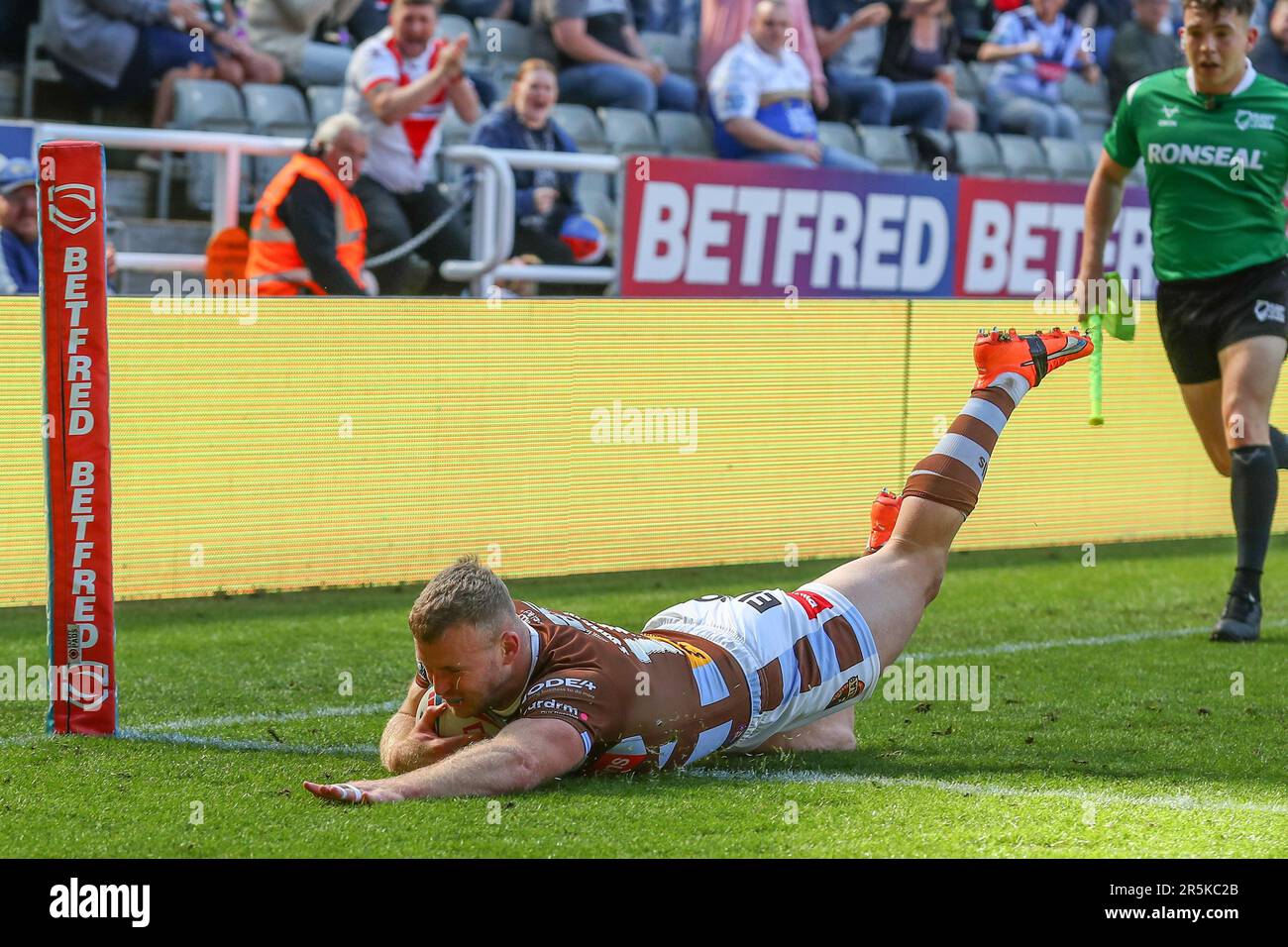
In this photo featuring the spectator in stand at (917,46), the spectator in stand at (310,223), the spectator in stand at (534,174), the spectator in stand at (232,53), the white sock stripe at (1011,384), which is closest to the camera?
the white sock stripe at (1011,384)

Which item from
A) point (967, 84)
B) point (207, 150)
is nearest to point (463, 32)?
point (207, 150)

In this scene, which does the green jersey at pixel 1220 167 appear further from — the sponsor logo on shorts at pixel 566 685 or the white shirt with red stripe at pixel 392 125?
the white shirt with red stripe at pixel 392 125

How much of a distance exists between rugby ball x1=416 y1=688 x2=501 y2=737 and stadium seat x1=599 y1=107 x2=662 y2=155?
8.64 meters

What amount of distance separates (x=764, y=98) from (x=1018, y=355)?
7465mm

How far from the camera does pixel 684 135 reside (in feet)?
43.9

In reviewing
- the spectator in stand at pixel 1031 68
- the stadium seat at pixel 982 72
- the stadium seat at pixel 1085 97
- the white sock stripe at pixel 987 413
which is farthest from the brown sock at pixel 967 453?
the stadium seat at pixel 1085 97

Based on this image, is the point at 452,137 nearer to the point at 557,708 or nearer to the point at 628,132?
the point at 628,132

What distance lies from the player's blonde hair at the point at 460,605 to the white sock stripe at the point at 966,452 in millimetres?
1702

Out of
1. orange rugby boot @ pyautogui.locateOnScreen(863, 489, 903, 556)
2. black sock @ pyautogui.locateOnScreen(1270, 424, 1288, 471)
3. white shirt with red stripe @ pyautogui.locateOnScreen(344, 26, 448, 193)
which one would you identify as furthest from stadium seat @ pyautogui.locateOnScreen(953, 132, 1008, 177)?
orange rugby boot @ pyautogui.locateOnScreen(863, 489, 903, 556)

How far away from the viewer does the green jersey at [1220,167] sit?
7.58 m

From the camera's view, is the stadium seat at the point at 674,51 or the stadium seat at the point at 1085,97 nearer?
the stadium seat at the point at 674,51

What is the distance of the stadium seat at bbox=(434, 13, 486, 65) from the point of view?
12.6 metres
